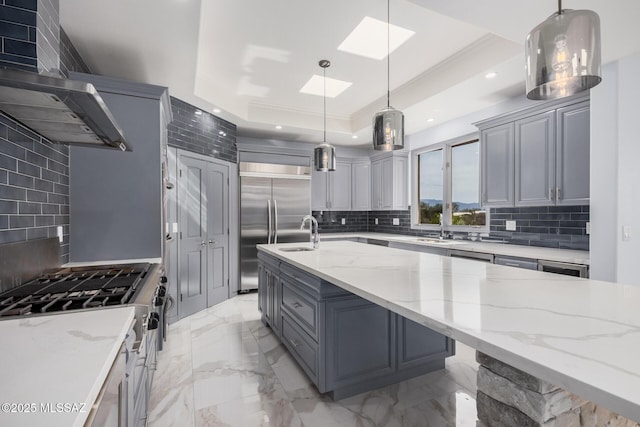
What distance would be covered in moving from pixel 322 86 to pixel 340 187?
220 centimetres

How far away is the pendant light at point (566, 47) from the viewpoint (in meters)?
1.07

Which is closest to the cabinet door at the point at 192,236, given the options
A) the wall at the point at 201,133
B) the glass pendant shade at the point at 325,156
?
the wall at the point at 201,133

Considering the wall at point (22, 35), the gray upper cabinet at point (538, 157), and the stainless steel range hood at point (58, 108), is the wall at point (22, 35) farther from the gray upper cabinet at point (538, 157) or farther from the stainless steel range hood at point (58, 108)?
the gray upper cabinet at point (538, 157)

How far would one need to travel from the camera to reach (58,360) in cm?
77

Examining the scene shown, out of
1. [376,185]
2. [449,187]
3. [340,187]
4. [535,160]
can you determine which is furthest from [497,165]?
[340,187]

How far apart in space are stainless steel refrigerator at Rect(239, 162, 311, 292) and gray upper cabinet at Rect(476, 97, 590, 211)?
8.77 feet

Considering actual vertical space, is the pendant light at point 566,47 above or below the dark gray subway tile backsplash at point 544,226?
above

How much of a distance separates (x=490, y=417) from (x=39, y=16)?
2.54 m

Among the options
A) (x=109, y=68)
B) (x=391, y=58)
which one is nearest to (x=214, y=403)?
(x=109, y=68)

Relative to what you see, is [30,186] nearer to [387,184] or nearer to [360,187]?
[387,184]

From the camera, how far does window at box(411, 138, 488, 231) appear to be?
4355 mm

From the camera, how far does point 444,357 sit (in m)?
2.43

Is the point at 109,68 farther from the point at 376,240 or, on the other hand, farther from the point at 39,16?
the point at 376,240

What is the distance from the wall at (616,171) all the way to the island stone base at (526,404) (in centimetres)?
184
